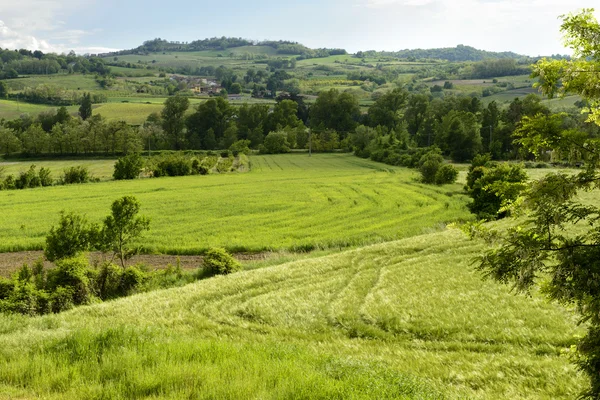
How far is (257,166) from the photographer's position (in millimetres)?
105625

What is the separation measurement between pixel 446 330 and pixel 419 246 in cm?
1380

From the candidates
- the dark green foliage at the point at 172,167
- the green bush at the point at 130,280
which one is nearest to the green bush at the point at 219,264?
the green bush at the point at 130,280

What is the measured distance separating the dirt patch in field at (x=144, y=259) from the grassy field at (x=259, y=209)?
58.3 inches

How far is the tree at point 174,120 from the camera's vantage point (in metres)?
141

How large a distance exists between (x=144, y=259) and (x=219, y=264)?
33.6 ft

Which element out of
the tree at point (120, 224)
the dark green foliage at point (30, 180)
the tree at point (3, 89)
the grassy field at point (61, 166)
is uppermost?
the tree at point (3, 89)

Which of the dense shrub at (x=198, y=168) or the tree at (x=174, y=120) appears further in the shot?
the tree at (x=174, y=120)

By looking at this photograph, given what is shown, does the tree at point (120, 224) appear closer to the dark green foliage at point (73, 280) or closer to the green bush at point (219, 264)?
the dark green foliage at point (73, 280)

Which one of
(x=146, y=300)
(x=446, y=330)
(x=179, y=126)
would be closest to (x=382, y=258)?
(x=446, y=330)

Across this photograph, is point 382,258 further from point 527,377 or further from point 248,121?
point 248,121

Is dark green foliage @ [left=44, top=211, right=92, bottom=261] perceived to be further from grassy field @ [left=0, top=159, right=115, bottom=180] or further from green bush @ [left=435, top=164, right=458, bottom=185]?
grassy field @ [left=0, top=159, right=115, bottom=180]

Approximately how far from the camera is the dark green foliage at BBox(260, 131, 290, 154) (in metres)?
133

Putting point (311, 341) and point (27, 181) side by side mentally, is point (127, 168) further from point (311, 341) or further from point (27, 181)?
point (311, 341)

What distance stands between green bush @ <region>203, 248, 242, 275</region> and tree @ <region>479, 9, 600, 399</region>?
22316 mm
